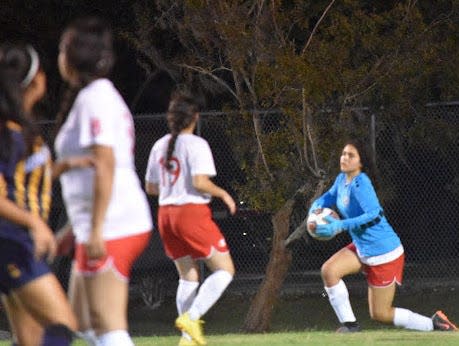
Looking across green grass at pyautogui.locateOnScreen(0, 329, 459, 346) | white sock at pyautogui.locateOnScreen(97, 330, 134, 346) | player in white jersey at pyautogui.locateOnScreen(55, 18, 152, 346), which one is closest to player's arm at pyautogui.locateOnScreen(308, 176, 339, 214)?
green grass at pyautogui.locateOnScreen(0, 329, 459, 346)

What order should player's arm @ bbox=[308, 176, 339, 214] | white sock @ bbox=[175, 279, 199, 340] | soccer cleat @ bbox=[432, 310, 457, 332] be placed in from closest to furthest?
white sock @ bbox=[175, 279, 199, 340]
player's arm @ bbox=[308, 176, 339, 214]
soccer cleat @ bbox=[432, 310, 457, 332]

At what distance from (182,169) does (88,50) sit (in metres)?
4.21

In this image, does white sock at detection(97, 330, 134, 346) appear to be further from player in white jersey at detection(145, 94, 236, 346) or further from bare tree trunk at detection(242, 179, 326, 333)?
bare tree trunk at detection(242, 179, 326, 333)

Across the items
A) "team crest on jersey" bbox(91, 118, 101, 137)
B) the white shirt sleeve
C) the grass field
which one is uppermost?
"team crest on jersey" bbox(91, 118, 101, 137)

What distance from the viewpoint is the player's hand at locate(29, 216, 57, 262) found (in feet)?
18.3

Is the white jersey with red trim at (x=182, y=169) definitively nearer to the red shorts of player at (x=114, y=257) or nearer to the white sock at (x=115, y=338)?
the red shorts of player at (x=114, y=257)

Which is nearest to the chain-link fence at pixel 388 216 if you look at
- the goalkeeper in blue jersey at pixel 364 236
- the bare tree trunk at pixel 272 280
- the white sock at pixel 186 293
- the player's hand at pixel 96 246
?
the bare tree trunk at pixel 272 280

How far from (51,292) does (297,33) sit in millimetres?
12098

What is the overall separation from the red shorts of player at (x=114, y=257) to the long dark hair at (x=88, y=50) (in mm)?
720

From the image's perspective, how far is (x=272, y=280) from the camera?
16141 millimetres

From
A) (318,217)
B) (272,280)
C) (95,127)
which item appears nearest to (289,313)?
(272,280)

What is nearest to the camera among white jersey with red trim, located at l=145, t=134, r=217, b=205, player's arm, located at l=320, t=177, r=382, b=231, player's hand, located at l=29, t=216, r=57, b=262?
player's hand, located at l=29, t=216, r=57, b=262

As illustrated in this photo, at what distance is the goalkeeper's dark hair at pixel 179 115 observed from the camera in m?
9.96

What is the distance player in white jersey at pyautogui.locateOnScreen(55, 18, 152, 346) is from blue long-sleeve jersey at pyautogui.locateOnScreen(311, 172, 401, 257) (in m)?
4.96
